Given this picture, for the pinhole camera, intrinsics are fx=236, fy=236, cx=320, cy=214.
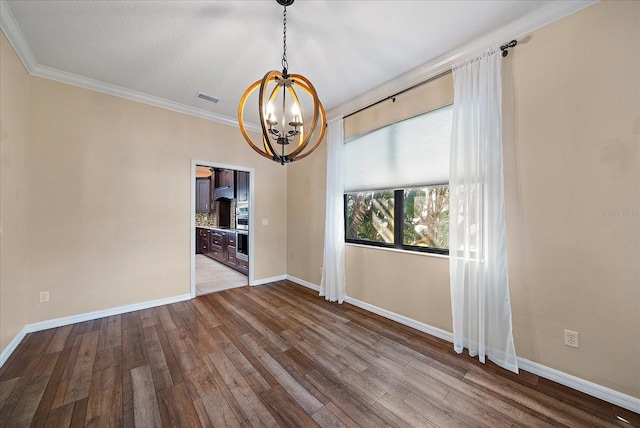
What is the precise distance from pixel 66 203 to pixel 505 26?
504 centimetres

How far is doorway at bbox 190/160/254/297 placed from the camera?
428 cm

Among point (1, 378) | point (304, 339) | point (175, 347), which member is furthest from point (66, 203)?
point (304, 339)

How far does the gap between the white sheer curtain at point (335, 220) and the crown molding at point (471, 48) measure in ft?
1.47

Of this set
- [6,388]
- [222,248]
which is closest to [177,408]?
[6,388]

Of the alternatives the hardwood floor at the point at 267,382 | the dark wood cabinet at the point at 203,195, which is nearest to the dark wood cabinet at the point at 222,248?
the dark wood cabinet at the point at 203,195

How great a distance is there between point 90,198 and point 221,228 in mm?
3659

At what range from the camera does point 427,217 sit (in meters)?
2.75

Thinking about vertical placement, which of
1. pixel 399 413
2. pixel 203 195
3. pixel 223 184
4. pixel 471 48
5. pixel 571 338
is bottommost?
pixel 399 413

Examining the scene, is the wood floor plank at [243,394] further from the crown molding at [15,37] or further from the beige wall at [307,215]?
the crown molding at [15,37]

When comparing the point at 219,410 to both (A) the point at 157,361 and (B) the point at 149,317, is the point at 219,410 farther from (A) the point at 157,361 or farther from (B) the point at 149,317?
(B) the point at 149,317

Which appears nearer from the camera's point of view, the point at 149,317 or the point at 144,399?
the point at 144,399

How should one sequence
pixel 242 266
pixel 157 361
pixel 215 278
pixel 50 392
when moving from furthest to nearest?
pixel 242 266 < pixel 215 278 < pixel 157 361 < pixel 50 392

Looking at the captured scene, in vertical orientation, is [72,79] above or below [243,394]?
above

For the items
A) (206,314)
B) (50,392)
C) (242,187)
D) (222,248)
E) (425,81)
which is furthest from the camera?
(222,248)
